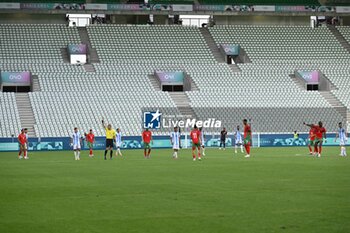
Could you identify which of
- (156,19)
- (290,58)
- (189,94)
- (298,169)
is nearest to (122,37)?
(156,19)

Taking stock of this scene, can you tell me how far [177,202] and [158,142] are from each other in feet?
138

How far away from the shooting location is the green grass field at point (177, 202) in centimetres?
1334

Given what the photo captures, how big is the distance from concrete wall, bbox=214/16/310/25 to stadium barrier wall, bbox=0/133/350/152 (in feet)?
73.7

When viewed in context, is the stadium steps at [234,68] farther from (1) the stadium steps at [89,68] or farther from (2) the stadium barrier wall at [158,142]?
(2) the stadium barrier wall at [158,142]

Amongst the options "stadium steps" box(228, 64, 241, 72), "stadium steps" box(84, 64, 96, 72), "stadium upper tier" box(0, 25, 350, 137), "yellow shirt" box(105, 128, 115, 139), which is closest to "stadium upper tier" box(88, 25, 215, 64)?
"stadium upper tier" box(0, 25, 350, 137)

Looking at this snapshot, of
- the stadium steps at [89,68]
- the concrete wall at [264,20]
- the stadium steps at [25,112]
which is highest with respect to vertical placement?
the concrete wall at [264,20]

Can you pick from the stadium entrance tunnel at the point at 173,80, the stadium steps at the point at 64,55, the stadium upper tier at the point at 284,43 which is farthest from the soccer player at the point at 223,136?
the stadium steps at the point at 64,55

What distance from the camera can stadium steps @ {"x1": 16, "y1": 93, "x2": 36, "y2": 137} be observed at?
193ft

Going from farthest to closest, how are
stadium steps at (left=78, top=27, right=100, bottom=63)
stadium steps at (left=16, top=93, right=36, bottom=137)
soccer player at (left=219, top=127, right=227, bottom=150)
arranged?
stadium steps at (left=78, top=27, right=100, bottom=63)
stadium steps at (left=16, top=93, right=36, bottom=137)
soccer player at (left=219, top=127, right=227, bottom=150)

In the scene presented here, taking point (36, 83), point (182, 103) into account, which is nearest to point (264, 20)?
point (182, 103)

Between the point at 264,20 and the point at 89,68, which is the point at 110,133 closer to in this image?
the point at 89,68

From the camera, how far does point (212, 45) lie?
77250 millimetres

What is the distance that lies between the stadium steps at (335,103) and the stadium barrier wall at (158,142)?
161 inches

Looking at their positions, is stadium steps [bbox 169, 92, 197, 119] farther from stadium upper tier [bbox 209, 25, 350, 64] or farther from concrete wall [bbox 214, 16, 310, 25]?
concrete wall [bbox 214, 16, 310, 25]
